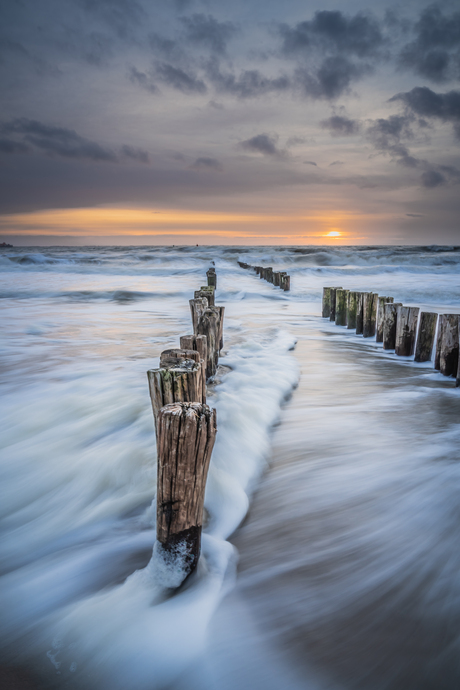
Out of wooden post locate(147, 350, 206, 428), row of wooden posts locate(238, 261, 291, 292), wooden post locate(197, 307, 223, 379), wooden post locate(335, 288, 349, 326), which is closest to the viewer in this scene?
wooden post locate(147, 350, 206, 428)

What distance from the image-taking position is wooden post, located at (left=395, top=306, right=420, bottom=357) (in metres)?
6.24

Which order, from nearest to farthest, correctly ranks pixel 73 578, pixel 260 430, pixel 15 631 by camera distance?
pixel 15 631, pixel 73 578, pixel 260 430

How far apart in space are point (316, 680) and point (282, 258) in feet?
138

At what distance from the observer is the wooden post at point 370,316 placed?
7.89 metres

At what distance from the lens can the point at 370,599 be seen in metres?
1.99

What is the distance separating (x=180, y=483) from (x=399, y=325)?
551 centimetres

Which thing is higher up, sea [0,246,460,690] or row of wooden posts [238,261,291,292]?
row of wooden posts [238,261,291,292]

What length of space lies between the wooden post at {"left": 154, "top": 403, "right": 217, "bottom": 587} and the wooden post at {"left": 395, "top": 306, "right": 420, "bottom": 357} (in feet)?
17.3

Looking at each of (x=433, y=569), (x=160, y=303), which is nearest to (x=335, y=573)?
(x=433, y=569)

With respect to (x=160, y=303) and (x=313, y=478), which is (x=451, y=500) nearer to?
(x=313, y=478)

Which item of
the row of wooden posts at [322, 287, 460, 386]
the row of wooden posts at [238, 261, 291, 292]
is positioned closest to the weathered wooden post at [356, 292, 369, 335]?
the row of wooden posts at [322, 287, 460, 386]

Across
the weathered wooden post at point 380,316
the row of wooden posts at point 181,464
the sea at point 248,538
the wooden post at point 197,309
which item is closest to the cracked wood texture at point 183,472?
the row of wooden posts at point 181,464

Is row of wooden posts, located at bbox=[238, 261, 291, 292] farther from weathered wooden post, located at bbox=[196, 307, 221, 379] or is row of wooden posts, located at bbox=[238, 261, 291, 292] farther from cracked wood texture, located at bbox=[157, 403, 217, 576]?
cracked wood texture, located at bbox=[157, 403, 217, 576]

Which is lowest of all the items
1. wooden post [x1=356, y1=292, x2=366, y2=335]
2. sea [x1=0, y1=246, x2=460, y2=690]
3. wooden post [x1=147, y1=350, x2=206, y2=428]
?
sea [x1=0, y1=246, x2=460, y2=690]
